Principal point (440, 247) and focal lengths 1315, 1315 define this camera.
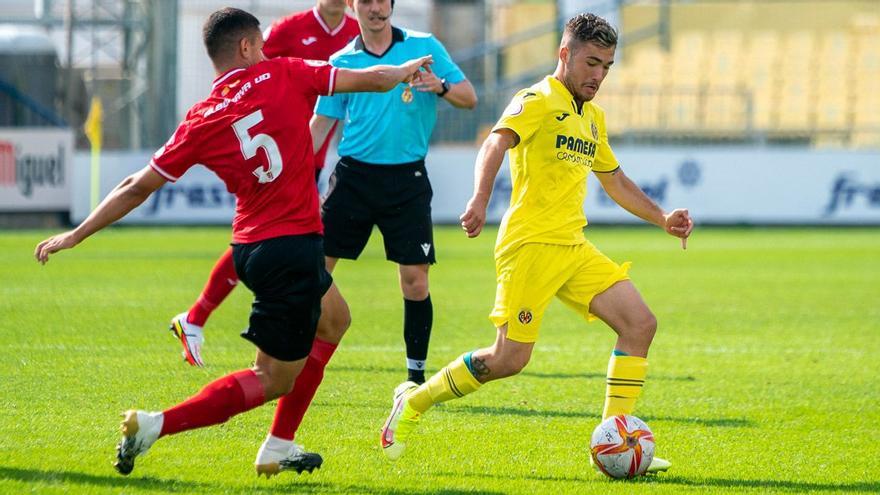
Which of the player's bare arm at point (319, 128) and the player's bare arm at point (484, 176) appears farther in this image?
the player's bare arm at point (319, 128)

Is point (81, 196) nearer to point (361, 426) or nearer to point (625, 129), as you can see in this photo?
point (625, 129)

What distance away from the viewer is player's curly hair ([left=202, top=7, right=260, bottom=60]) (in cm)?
507

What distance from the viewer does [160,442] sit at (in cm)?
586

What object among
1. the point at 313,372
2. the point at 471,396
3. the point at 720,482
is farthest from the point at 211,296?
the point at 720,482

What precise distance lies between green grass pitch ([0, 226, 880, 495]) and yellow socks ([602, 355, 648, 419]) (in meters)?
0.30

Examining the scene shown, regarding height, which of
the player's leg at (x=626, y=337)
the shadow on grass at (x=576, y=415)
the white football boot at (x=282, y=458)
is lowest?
the shadow on grass at (x=576, y=415)

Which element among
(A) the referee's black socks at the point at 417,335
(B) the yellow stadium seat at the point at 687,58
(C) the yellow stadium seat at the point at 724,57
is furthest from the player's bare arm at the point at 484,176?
(C) the yellow stadium seat at the point at 724,57

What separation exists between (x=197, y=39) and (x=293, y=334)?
80.2 ft

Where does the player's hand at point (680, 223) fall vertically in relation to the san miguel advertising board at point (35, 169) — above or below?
above

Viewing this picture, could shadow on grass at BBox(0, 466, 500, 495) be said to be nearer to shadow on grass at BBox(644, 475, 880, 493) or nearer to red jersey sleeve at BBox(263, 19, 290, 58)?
shadow on grass at BBox(644, 475, 880, 493)

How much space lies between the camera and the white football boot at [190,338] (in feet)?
25.0

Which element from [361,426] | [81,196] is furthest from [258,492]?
[81,196]

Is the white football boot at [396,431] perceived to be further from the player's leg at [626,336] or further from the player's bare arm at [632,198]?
the player's bare arm at [632,198]

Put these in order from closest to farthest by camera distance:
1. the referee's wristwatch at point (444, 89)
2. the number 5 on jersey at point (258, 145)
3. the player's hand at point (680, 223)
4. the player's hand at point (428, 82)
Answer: the number 5 on jersey at point (258, 145)
the player's hand at point (680, 223)
the player's hand at point (428, 82)
the referee's wristwatch at point (444, 89)
